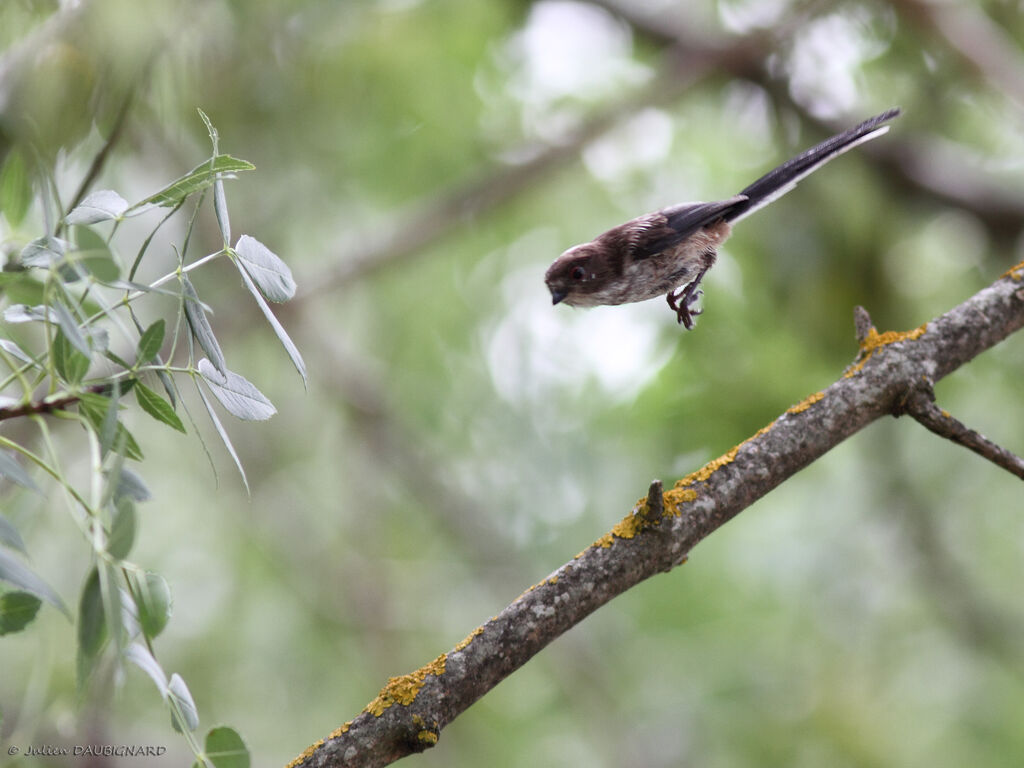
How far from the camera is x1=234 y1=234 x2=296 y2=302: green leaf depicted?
1.22 m

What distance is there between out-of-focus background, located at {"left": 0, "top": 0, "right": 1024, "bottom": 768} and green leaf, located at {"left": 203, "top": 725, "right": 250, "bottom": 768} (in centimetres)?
223

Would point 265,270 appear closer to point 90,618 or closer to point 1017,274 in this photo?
point 90,618

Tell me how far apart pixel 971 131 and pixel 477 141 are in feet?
9.78

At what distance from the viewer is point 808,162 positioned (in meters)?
1.43

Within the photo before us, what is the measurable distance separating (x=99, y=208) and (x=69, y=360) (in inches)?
8.7

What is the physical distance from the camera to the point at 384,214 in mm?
5918

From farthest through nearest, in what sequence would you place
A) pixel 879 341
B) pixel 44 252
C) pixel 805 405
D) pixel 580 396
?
pixel 580 396 < pixel 879 341 < pixel 805 405 < pixel 44 252

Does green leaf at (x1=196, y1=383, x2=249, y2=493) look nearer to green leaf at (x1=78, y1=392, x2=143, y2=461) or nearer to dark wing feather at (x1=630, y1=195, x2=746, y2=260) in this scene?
green leaf at (x1=78, y1=392, x2=143, y2=461)

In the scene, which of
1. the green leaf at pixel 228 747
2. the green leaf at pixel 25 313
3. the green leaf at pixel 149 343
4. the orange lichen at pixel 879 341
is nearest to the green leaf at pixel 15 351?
the green leaf at pixel 25 313

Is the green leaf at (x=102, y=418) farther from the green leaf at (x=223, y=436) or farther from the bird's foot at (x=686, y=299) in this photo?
the bird's foot at (x=686, y=299)

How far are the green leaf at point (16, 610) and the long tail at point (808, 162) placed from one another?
1.19m

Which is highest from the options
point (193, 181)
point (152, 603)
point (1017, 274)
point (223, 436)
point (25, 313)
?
point (1017, 274)

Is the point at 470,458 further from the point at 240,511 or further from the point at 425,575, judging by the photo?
the point at 240,511

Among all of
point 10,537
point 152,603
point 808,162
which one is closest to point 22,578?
point 10,537
